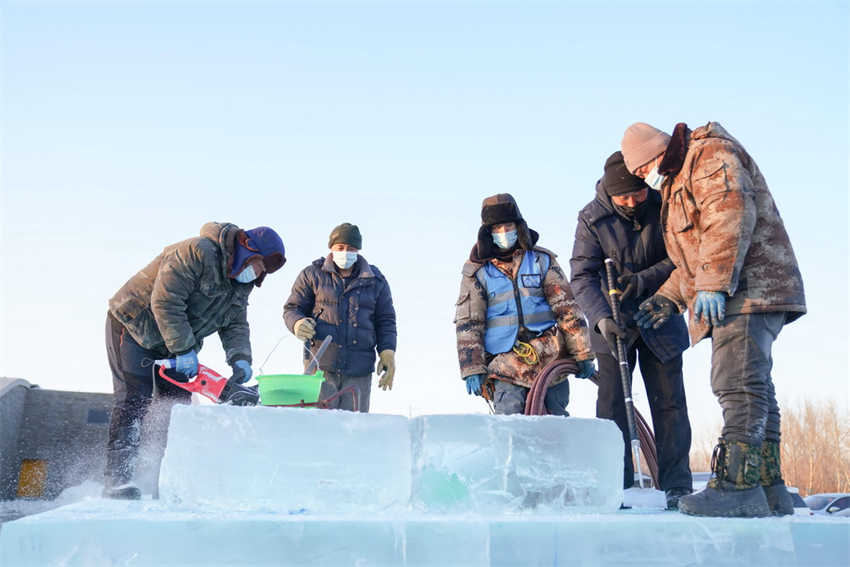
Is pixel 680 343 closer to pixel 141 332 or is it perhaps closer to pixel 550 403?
pixel 550 403

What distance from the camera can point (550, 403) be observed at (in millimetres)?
4352

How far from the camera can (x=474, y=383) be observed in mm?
4449

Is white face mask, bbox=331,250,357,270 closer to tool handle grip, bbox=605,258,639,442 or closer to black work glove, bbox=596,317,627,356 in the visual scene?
tool handle grip, bbox=605,258,639,442

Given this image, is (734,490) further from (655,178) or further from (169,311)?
(169,311)

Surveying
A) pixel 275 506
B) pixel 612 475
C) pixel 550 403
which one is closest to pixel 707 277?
pixel 612 475

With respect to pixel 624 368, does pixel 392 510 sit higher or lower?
lower

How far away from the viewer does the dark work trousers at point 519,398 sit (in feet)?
14.2

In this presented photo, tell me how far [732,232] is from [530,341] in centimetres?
175

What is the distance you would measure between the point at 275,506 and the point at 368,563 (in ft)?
1.54

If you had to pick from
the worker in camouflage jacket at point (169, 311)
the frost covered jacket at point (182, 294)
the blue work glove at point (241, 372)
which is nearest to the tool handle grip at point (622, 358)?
the worker in camouflage jacket at point (169, 311)

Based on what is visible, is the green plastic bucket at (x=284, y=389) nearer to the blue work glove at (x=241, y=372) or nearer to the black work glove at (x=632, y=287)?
the blue work glove at (x=241, y=372)

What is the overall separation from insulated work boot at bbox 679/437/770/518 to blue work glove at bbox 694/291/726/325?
1.63 feet

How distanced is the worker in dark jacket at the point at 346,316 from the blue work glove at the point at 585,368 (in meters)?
1.73

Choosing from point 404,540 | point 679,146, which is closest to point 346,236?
point 679,146
